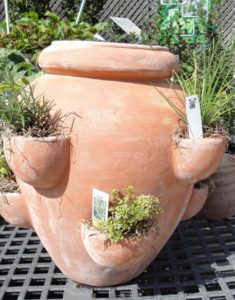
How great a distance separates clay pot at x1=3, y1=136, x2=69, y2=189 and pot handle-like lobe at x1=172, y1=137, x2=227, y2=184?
366 mm

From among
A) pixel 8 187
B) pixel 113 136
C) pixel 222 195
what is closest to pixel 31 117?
pixel 113 136

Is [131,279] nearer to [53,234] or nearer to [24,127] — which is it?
[53,234]

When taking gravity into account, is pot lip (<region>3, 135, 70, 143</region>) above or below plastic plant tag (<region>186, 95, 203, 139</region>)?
below

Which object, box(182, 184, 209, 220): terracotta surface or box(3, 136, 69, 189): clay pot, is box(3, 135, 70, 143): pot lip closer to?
box(3, 136, 69, 189): clay pot

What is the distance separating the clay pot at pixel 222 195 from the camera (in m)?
2.32

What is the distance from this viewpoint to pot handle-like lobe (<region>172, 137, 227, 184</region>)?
1558 millimetres

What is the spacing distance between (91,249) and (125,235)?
0.45 feet

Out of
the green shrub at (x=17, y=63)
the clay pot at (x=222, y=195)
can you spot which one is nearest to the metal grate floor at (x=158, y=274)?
the clay pot at (x=222, y=195)

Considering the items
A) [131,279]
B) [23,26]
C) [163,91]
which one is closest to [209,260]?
[131,279]

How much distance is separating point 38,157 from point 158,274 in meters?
0.73

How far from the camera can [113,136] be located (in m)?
1.51

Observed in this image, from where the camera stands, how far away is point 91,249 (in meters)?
1.57

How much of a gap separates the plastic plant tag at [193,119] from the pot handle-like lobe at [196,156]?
29 millimetres

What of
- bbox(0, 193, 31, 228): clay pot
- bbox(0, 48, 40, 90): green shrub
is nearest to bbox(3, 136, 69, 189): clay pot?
bbox(0, 193, 31, 228): clay pot
